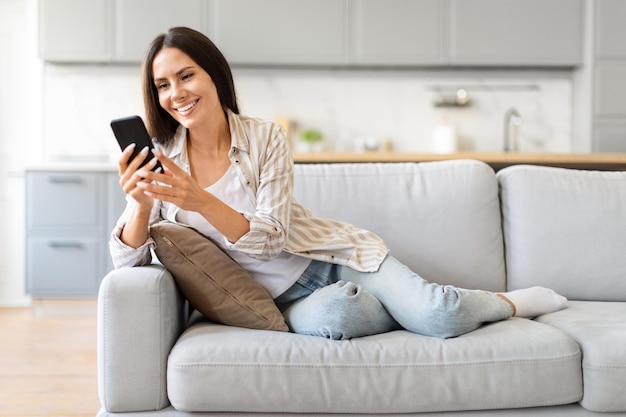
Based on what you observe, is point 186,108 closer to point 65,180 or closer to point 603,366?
point 603,366

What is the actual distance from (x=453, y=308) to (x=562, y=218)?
0.82 meters

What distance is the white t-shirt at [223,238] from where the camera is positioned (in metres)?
1.96

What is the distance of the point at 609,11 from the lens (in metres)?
4.73

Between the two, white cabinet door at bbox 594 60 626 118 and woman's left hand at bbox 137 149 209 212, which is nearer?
woman's left hand at bbox 137 149 209 212

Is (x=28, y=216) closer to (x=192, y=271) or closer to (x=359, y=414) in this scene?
(x=192, y=271)

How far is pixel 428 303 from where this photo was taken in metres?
1.78

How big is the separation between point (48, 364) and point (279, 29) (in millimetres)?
2643

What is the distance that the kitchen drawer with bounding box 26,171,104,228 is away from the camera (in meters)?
4.31

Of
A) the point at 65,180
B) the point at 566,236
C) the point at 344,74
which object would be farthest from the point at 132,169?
the point at 344,74

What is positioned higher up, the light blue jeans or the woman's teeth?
the woman's teeth

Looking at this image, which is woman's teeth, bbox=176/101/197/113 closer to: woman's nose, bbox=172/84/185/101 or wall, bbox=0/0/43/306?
woman's nose, bbox=172/84/185/101

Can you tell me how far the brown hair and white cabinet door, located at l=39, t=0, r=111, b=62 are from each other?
9.83 ft

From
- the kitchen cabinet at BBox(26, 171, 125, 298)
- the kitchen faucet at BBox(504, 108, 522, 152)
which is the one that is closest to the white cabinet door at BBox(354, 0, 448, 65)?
the kitchen faucet at BBox(504, 108, 522, 152)

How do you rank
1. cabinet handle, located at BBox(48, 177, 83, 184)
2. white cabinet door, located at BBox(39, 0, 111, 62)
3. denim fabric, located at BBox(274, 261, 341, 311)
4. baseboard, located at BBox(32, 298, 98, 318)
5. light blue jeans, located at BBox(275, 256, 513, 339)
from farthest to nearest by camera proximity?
white cabinet door, located at BBox(39, 0, 111, 62)
baseboard, located at BBox(32, 298, 98, 318)
cabinet handle, located at BBox(48, 177, 83, 184)
denim fabric, located at BBox(274, 261, 341, 311)
light blue jeans, located at BBox(275, 256, 513, 339)
